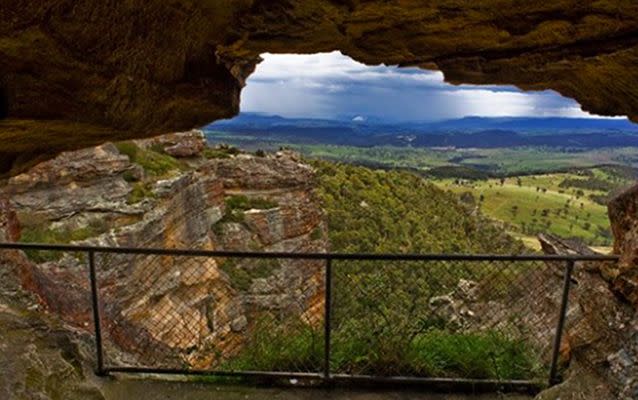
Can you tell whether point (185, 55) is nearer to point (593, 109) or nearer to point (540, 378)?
point (593, 109)

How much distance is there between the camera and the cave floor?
16.9ft

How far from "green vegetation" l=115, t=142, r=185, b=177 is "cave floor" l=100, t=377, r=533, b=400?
749 inches

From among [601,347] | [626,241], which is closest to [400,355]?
[601,347]

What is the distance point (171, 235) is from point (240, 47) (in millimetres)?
19627

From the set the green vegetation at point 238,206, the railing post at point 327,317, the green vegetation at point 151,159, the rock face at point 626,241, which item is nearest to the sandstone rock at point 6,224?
the railing post at point 327,317

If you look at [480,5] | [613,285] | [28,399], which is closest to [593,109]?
[613,285]

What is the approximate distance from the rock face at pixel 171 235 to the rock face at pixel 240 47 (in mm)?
7338

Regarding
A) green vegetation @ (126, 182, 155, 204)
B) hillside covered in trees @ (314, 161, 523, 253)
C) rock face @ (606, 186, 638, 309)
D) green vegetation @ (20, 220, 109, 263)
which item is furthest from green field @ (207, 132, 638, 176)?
rock face @ (606, 186, 638, 309)

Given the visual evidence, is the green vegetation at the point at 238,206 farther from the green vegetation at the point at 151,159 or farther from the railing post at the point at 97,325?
the railing post at the point at 97,325

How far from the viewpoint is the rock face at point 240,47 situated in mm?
3320

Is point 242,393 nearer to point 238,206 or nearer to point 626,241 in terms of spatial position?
point 626,241

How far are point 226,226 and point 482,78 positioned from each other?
25.1 metres

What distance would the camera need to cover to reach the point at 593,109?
497cm

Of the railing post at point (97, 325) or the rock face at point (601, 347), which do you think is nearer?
the rock face at point (601, 347)
